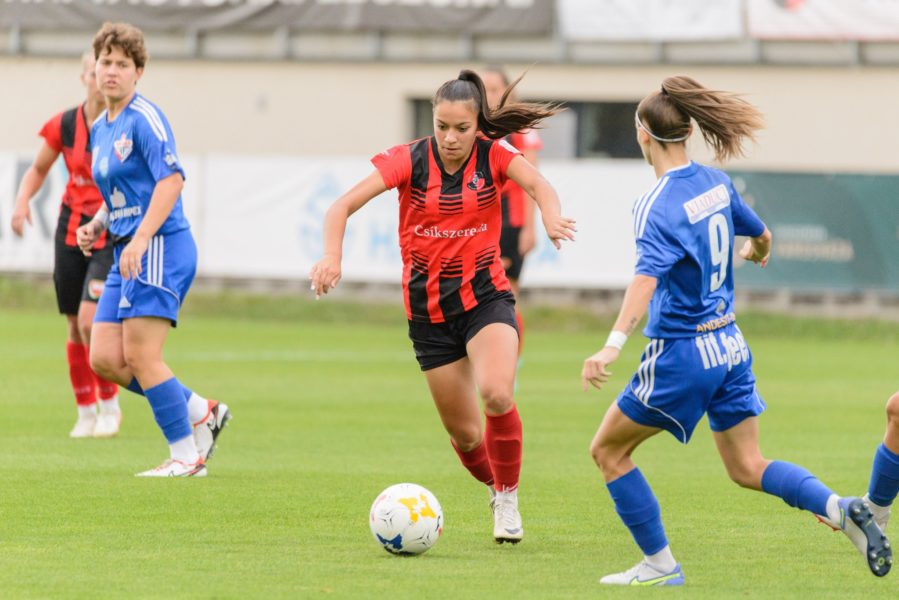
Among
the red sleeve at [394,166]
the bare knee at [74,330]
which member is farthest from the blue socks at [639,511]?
the bare knee at [74,330]

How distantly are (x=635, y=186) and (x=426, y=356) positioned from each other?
15287 mm

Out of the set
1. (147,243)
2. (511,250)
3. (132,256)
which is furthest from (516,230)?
(132,256)

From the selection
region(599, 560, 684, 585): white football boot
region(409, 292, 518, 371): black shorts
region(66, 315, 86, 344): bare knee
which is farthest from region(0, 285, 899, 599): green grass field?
region(409, 292, 518, 371): black shorts

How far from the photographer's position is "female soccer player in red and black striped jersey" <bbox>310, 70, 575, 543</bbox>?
6.95 m

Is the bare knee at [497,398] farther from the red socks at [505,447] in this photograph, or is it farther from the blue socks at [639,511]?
the blue socks at [639,511]

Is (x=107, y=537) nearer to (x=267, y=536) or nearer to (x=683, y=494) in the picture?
(x=267, y=536)

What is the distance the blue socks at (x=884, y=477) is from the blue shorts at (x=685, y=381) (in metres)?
0.99

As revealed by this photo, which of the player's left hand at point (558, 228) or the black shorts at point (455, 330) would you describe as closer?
the player's left hand at point (558, 228)

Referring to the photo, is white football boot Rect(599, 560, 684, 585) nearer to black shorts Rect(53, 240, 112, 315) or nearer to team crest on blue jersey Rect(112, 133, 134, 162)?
team crest on blue jersey Rect(112, 133, 134, 162)

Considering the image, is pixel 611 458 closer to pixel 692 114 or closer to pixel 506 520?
pixel 506 520

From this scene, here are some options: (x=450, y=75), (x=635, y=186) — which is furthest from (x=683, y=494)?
(x=450, y=75)

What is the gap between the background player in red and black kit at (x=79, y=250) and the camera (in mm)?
10133

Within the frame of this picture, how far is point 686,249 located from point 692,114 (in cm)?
61

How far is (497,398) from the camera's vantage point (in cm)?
695
